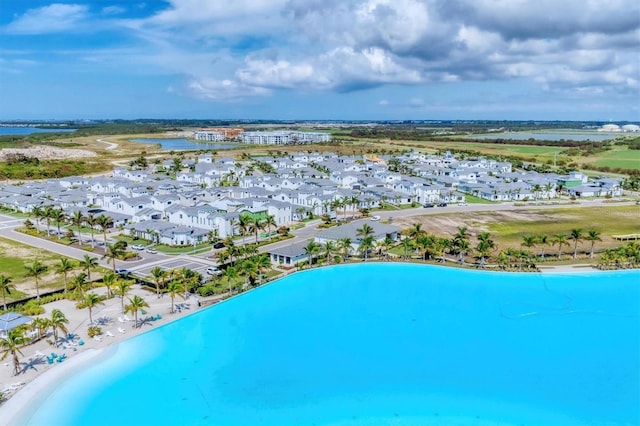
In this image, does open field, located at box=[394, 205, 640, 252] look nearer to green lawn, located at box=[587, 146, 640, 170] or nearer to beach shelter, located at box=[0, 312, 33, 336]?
beach shelter, located at box=[0, 312, 33, 336]

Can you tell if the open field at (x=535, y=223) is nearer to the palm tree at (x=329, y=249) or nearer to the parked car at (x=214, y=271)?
the palm tree at (x=329, y=249)

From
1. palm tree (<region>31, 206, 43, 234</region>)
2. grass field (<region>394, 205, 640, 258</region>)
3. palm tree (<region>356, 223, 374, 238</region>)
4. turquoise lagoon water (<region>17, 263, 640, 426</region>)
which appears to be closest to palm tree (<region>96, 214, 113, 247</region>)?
palm tree (<region>31, 206, 43, 234</region>)

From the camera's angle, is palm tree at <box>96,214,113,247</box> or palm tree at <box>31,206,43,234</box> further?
palm tree at <box>31,206,43,234</box>

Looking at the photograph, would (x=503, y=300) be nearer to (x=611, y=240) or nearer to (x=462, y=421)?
(x=462, y=421)

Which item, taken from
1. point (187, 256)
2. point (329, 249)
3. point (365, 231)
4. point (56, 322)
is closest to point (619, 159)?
point (365, 231)

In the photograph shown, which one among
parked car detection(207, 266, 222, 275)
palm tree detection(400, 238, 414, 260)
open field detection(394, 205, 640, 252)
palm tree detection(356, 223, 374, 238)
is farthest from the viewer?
open field detection(394, 205, 640, 252)

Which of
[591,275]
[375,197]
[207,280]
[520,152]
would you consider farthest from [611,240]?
[520,152]

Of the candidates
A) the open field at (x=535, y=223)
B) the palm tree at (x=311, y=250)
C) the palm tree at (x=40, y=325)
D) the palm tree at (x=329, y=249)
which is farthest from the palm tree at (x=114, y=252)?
the open field at (x=535, y=223)
